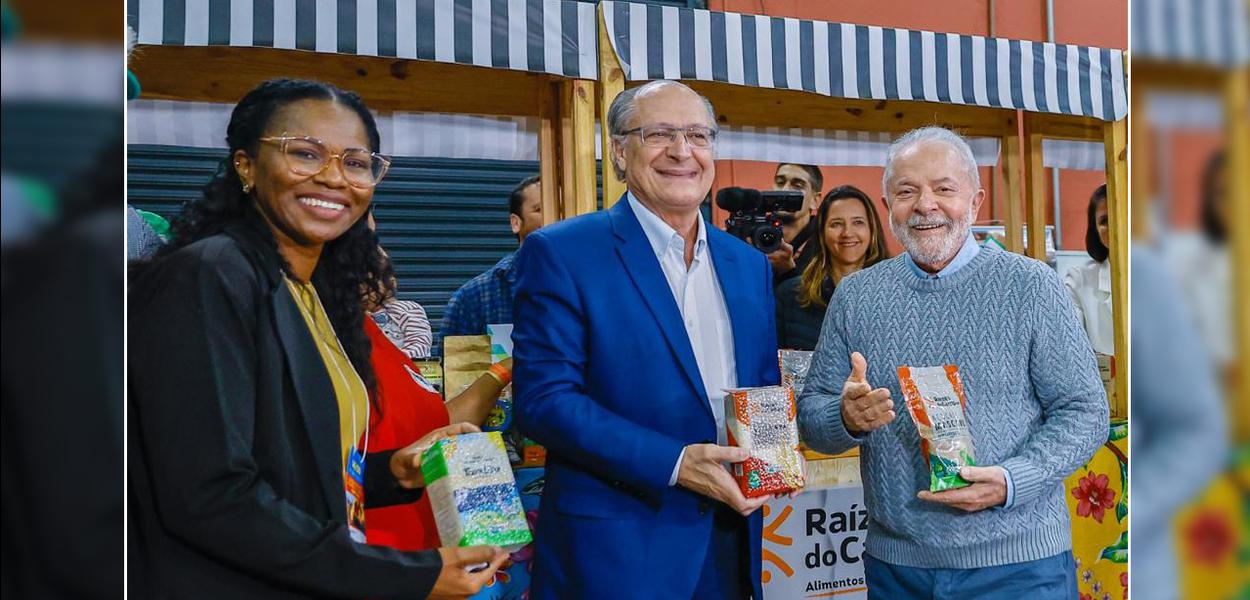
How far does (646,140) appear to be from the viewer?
2.10 m

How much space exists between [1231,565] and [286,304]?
147 centimetres

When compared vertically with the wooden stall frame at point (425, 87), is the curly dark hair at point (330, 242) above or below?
below

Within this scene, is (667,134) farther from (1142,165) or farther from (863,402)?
(1142,165)

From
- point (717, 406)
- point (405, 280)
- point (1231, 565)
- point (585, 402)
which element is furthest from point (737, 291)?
point (405, 280)

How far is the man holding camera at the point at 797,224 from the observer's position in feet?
12.1

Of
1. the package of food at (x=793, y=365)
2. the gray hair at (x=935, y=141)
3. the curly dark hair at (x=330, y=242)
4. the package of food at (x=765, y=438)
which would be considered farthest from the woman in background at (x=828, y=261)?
the curly dark hair at (x=330, y=242)

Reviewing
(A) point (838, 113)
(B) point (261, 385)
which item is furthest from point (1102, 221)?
(B) point (261, 385)

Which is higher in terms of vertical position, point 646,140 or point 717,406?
point 646,140

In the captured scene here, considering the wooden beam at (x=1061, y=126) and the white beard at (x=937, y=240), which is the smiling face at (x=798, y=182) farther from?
the white beard at (x=937, y=240)

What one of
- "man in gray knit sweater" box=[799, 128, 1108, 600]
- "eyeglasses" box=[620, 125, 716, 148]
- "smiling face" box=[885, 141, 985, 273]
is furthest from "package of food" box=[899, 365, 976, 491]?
"eyeglasses" box=[620, 125, 716, 148]

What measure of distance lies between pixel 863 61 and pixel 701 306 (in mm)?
1729

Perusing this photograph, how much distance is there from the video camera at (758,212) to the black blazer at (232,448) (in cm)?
169

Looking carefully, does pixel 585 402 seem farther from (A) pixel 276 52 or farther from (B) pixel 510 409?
(A) pixel 276 52

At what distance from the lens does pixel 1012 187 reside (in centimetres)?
426
